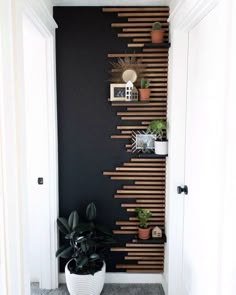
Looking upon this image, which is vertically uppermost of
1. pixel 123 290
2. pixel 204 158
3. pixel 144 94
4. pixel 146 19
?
pixel 146 19

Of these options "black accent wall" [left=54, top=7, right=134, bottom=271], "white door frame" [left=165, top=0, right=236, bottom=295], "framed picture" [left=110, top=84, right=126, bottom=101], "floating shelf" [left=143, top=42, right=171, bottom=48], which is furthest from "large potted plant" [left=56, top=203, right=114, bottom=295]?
"floating shelf" [left=143, top=42, right=171, bottom=48]

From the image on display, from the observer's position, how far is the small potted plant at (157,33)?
2.56 m

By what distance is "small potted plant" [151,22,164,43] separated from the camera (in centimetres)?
256

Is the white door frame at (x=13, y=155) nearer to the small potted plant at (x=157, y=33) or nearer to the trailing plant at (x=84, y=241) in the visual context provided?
the trailing plant at (x=84, y=241)

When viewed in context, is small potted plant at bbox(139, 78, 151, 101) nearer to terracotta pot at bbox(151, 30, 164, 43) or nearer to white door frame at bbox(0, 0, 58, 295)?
terracotta pot at bbox(151, 30, 164, 43)

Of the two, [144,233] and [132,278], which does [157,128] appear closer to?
[144,233]

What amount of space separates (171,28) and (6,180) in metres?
1.83

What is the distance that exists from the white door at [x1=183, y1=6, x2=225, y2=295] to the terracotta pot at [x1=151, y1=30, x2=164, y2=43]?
0.37m

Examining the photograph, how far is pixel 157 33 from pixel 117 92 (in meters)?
0.60

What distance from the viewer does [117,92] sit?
2.63 meters

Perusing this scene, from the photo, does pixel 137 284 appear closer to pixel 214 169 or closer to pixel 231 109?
pixel 214 169

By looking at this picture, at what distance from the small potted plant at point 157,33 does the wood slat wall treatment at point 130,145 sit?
0.10 metres

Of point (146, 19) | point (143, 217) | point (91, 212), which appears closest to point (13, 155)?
point (91, 212)

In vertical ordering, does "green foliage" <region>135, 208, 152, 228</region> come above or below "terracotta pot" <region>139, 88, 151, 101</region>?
below
